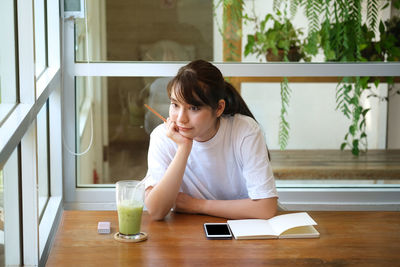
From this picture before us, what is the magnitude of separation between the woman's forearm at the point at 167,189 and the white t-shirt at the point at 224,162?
0.26 feet

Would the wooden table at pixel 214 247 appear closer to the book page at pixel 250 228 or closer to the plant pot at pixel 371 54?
the book page at pixel 250 228

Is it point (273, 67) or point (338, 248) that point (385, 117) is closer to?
point (273, 67)

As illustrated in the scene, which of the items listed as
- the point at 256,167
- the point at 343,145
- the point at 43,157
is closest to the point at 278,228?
the point at 256,167

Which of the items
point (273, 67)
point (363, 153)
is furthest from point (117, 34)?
point (363, 153)

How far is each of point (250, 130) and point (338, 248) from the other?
1.93ft

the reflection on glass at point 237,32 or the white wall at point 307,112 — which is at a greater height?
the reflection on glass at point 237,32

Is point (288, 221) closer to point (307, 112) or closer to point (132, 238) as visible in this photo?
point (132, 238)

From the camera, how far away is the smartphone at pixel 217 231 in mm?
1644

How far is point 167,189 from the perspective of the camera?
6.19ft

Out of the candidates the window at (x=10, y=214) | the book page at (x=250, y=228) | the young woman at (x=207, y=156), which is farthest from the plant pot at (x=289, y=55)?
the window at (x=10, y=214)

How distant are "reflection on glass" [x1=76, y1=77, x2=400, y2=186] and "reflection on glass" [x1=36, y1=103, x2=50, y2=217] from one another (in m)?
0.34

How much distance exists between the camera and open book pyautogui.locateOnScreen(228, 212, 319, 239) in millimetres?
1660

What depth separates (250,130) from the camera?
203cm

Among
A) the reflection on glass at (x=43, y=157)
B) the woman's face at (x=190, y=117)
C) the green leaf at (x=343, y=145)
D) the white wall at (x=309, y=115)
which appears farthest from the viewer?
the green leaf at (x=343, y=145)
